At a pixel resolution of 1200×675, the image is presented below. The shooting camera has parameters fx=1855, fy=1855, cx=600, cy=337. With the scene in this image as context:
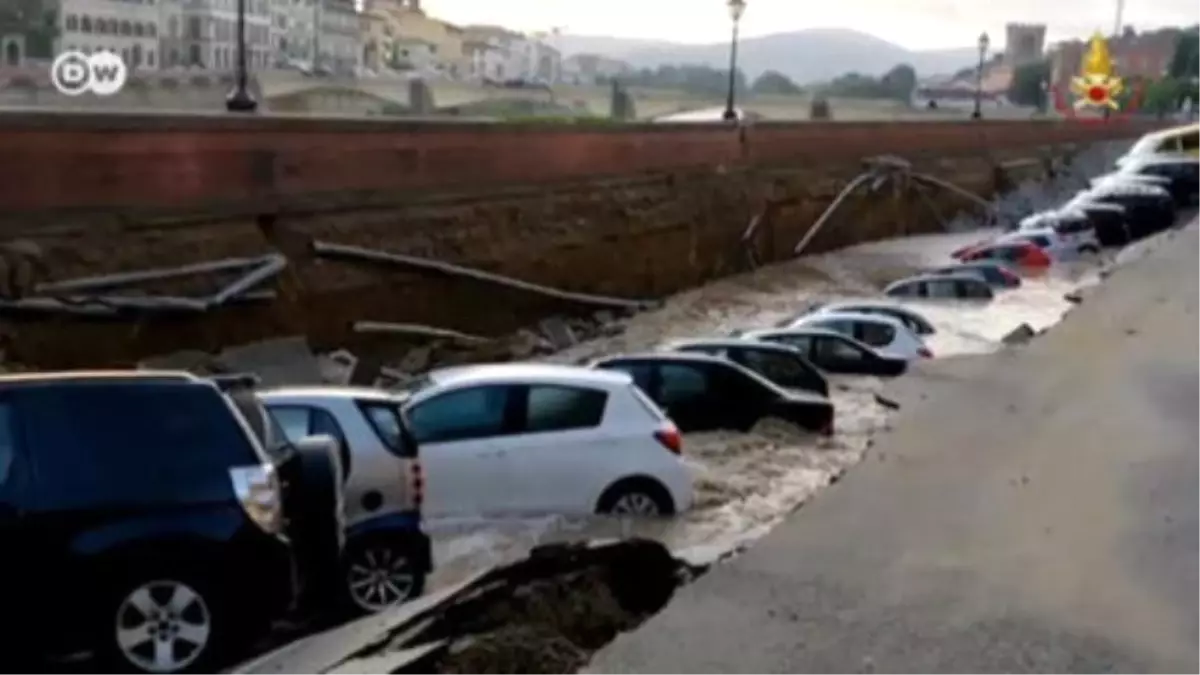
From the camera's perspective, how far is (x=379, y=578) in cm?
974

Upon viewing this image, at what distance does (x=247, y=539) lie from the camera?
7.81 m

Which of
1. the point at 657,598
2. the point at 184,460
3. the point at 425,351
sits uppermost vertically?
the point at 184,460

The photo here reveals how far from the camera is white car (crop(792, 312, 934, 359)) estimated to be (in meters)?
23.3

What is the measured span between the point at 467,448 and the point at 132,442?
491 centimetres

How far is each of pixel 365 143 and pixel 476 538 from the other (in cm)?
1810

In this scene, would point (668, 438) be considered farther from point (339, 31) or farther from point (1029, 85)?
point (1029, 85)

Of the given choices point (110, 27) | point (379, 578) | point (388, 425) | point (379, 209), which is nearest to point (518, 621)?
point (379, 578)

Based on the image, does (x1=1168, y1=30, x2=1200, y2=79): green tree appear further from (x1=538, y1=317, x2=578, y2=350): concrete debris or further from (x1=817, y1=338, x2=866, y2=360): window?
(x1=817, y1=338, x2=866, y2=360): window

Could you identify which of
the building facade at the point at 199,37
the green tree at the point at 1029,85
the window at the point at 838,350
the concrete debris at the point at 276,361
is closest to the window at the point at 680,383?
the window at the point at 838,350

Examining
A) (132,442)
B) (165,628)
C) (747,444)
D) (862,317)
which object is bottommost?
(862,317)

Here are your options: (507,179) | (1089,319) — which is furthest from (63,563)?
(507,179)

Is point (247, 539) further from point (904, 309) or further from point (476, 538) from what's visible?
point (904, 309)

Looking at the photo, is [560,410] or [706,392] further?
[706,392]

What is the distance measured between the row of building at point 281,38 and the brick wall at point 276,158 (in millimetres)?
9068
